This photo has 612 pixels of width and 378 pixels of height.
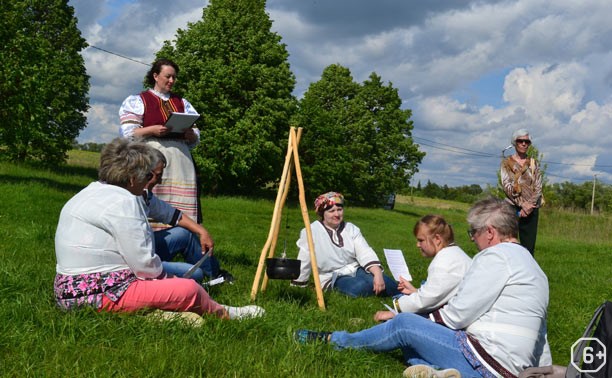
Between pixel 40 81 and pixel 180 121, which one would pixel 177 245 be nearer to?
pixel 180 121

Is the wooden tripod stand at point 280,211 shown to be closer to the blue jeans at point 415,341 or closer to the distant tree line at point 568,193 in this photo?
the blue jeans at point 415,341

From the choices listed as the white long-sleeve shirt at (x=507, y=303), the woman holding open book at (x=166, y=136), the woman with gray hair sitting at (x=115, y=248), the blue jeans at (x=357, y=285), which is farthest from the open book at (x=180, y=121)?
the white long-sleeve shirt at (x=507, y=303)

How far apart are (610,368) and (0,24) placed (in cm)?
2007

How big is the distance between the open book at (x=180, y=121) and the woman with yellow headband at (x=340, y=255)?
188 centimetres

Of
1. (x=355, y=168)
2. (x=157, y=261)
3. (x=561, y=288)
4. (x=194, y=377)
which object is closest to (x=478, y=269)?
(x=194, y=377)

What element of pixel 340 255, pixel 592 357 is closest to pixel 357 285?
pixel 340 255

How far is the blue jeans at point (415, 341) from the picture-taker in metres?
3.93

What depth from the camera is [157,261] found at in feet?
14.1

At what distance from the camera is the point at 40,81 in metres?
18.1

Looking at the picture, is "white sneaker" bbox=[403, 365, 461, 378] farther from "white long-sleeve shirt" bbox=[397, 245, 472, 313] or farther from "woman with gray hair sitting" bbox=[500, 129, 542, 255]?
"woman with gray hair sitting" bbox=[500, 129, 542, 255]

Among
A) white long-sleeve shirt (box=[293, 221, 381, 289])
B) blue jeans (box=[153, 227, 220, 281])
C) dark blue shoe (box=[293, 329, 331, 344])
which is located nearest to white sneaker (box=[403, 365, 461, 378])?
dark blue shoe (box=[293, 329, 331, 344])

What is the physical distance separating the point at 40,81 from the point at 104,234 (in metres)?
16.0

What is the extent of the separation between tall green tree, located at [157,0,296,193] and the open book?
75.5ft

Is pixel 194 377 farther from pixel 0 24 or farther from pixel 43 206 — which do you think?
pixel 0 24
